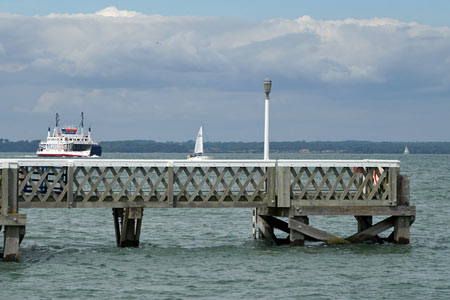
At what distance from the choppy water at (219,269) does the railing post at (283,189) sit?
138 centimetres

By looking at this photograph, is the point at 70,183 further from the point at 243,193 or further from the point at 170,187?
the point at 243,193

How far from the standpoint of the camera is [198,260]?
2206 cm

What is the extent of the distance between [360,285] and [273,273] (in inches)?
89.2

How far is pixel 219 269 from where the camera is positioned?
67.9 feet

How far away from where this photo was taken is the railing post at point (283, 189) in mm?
22953

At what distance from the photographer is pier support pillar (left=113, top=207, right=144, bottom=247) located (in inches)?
892

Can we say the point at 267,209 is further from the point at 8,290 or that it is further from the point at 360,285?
A: the point at 8,290

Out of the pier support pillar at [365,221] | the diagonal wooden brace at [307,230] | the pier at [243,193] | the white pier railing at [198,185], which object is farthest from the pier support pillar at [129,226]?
the pier support pillar at [365,221]

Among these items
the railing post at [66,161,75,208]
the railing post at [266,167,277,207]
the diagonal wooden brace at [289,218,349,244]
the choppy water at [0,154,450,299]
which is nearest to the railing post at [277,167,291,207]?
the railing post at [266,167,277,207]

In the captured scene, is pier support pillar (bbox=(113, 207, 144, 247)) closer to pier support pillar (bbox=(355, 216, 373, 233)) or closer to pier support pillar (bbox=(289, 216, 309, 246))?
pier support pillar (bbox=(289, 216, 309, 246))

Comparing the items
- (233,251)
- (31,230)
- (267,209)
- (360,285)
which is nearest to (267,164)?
(267,209)

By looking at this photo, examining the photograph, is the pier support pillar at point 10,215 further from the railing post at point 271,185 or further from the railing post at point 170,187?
the railing post at point 271,185

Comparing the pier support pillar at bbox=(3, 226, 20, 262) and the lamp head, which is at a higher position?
the lamp head

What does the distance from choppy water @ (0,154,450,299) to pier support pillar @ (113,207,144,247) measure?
357mm
